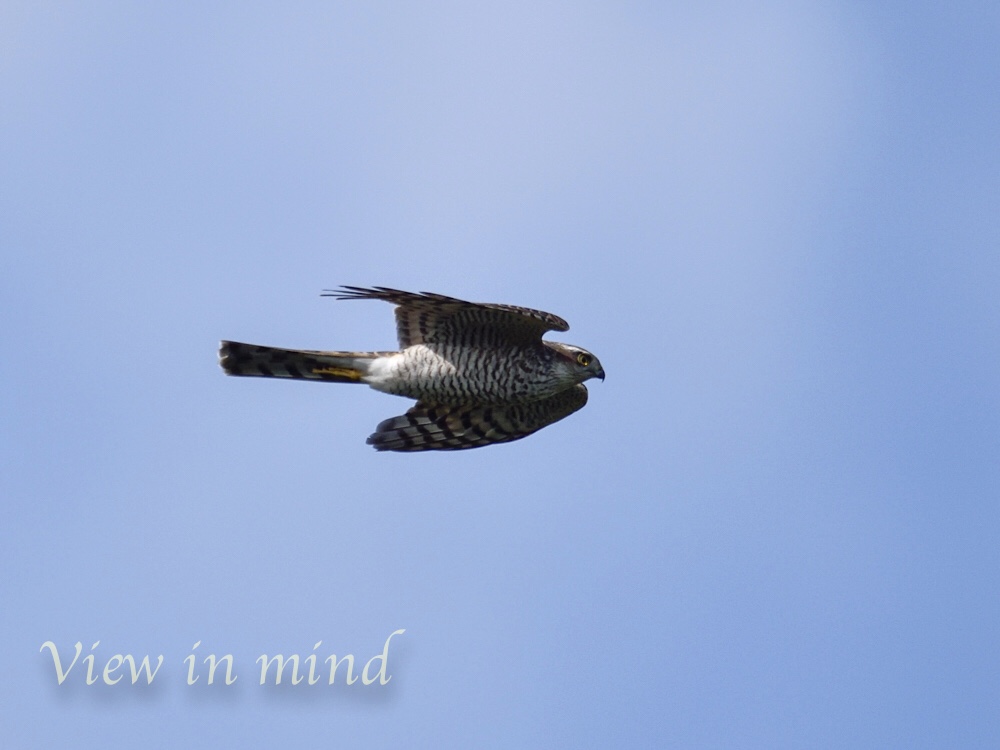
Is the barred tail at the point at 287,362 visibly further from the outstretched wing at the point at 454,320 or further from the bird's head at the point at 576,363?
the bird's head at the point at 576,363

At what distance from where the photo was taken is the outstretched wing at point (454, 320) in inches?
503

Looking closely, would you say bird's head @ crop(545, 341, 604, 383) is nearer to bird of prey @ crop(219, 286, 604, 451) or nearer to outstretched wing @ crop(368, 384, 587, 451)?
bird of prey @ crop(219, 286, 604, 451)

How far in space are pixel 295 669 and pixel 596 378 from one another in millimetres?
3777

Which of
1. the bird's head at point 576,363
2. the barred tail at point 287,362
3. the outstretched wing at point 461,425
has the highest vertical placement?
the bird's head at point 576,363

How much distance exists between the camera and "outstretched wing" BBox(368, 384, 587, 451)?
14039 millimetres

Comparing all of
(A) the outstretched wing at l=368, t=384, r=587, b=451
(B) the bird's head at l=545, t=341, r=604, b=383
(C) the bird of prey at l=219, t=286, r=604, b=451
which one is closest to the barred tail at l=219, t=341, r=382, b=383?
(C) the bird of prey at l=219, t=286, r=604, b=451

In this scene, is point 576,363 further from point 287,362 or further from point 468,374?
point 287,362

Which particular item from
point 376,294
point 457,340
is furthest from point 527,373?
point 376,294

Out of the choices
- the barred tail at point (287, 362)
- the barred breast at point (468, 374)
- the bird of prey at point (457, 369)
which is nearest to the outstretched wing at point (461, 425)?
the bird of prey at point (457, 369)

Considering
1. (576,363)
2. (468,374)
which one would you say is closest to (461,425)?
(468,374)

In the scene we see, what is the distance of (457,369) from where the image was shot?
13430 millimetres

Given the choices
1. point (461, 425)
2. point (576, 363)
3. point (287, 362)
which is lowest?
point (461, 425)

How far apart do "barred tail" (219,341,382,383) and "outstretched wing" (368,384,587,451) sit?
0.64 meters

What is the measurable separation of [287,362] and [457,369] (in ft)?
5.34
